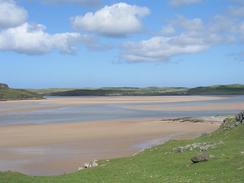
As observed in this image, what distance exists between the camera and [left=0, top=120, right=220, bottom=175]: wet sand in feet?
131

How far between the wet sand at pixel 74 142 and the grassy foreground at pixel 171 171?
368 inches

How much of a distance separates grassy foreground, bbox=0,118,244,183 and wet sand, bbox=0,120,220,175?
9347 millimetres

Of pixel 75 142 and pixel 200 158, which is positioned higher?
pixel 200 158

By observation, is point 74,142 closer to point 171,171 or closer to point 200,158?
point 200,158

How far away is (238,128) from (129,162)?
1074cm

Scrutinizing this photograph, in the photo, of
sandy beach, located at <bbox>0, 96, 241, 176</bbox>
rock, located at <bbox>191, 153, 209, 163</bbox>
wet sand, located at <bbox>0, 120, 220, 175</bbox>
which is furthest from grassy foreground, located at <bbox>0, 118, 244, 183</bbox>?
wet sand, located at <bbox>0, 120, 220, 175</bbox>

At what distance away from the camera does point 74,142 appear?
53062 mm

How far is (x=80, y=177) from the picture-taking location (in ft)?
82.2

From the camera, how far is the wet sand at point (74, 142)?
39781mm

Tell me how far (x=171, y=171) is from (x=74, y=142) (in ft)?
96.8

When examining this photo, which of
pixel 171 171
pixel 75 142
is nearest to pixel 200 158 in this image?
pixel 171 171

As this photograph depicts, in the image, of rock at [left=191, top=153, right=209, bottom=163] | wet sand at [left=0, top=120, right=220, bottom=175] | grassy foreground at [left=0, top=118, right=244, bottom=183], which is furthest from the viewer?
wet sand at [left=0, top=120, right=220, bottom=175]

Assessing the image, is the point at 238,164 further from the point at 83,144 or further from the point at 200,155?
the point at 83,144

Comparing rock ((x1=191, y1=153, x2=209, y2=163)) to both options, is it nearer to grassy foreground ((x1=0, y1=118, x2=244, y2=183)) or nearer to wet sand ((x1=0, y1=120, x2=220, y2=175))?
grassy foreground ((x1=0, y1=118, x2=244, y2=183))
